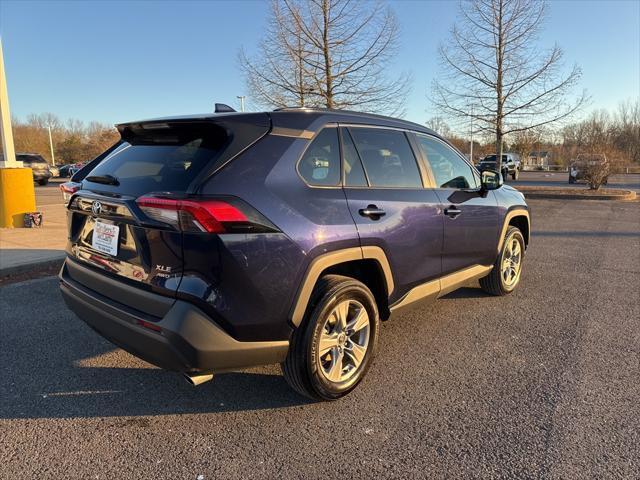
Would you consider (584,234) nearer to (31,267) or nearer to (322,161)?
(322,161)

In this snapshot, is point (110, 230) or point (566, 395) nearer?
point (110, 230)

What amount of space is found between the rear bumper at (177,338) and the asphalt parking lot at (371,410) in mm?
471

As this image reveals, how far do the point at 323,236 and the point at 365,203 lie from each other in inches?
19.6

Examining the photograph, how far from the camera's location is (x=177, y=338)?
2188 millimetres

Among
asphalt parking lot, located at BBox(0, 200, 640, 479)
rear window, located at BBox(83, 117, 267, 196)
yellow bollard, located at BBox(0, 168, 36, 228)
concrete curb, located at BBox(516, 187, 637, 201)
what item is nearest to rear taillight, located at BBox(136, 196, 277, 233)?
rear window, located at BBox(83, 117, 267, 196)

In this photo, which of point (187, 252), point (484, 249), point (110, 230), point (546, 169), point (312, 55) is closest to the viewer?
point (187, 252)

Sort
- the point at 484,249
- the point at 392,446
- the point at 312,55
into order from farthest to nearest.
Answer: the point at 312,55 → the point at 484,249 → the point at 392,446

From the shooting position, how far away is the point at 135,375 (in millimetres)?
3141

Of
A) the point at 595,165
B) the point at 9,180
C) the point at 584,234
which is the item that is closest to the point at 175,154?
the point at 9,180

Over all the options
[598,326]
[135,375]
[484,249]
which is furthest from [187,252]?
[598,326]

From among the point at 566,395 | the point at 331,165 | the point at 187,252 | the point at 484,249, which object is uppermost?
the point at 331,165

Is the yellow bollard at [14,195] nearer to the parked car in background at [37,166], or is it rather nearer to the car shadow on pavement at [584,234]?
the car shadow on pavement at [584,234]

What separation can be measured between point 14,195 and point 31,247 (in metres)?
2.44

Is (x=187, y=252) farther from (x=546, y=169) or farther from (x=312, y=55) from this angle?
(x=546, y=169)
